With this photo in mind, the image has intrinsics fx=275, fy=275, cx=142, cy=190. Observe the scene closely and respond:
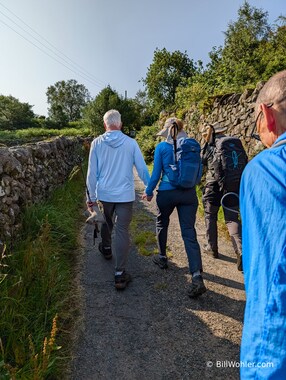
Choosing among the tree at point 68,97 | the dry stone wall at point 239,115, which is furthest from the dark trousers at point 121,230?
the tree at point 68,97

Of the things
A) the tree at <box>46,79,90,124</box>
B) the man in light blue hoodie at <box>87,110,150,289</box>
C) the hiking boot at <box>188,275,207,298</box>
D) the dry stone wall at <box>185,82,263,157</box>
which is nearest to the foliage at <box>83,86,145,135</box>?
the dry stone wall at <box>185,82,263,157</box>

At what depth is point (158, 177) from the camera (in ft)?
11.6

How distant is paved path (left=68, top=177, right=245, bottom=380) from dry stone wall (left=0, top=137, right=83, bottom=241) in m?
1.21

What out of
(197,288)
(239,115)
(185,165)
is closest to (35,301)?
(197,288)

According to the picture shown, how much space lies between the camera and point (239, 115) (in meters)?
6.81

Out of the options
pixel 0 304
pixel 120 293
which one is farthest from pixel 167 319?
pixel 0 304

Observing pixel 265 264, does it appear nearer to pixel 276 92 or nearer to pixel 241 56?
pixel 276 92

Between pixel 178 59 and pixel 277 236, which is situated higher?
pixel 178 59

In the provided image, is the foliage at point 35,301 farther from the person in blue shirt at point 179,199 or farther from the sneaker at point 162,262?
the person in blue shirt at point 179,199

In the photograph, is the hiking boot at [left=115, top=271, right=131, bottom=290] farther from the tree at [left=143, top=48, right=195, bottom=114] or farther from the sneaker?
the tree at [left=143, top=48, right=195, bottom=114]

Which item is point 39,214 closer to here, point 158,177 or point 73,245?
point 73,245

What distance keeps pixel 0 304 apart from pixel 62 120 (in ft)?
204

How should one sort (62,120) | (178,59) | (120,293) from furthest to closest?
1. (62,120)
2. (178,59)
3. (120,293)

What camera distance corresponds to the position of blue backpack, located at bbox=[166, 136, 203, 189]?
3.25 m
